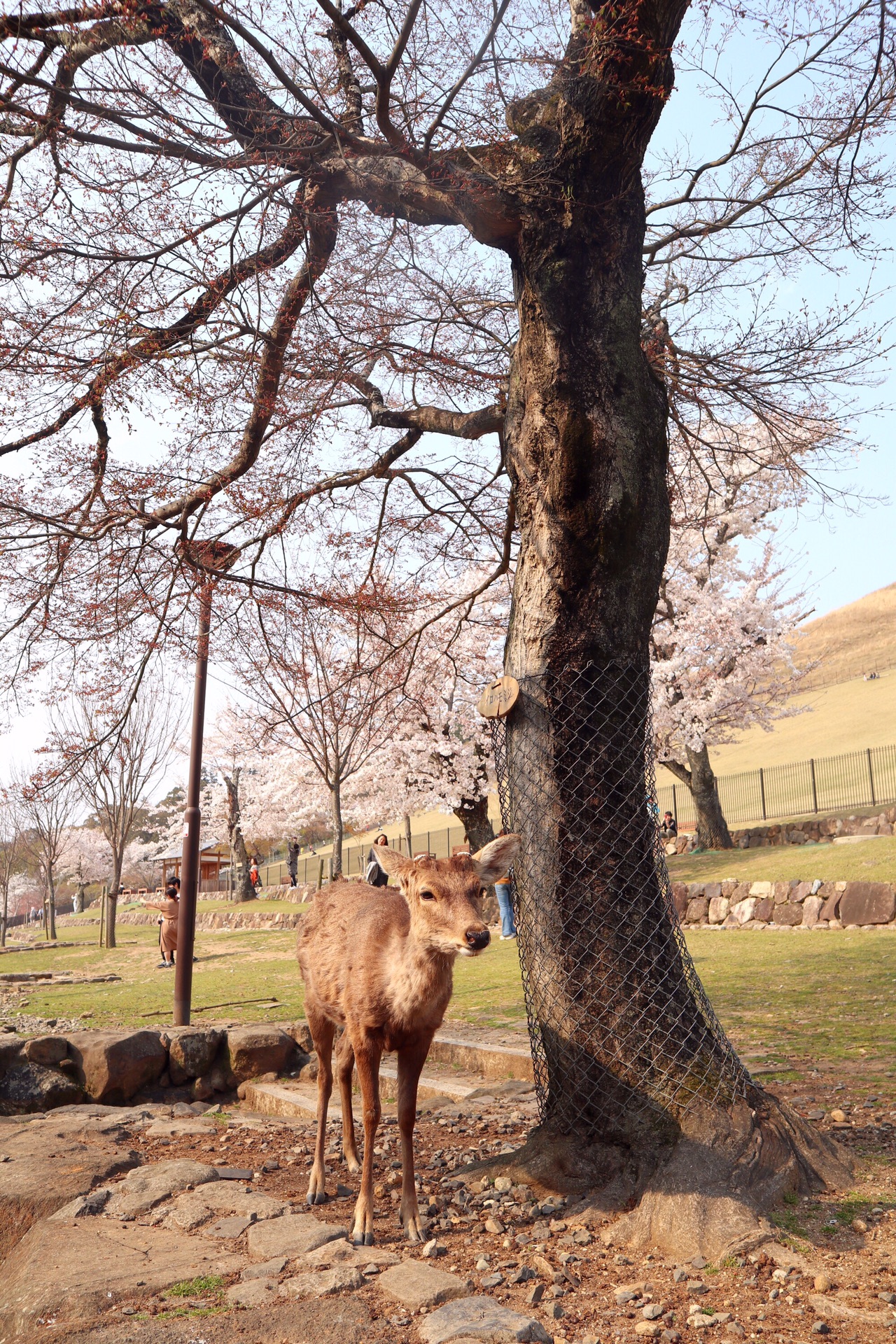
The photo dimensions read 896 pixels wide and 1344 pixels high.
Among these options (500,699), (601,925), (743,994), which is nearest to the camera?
(601,925)

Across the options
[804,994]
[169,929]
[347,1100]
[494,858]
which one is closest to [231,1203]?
[347,1100]

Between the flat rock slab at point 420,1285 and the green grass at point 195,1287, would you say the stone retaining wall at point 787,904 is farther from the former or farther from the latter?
the green grass at point 195,1287

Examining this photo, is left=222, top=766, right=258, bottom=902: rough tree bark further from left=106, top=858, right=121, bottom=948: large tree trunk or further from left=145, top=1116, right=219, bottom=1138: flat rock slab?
left=145, top=1116, right=219, bottom=1138: flat rock slab

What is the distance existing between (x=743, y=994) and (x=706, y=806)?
16213 mm

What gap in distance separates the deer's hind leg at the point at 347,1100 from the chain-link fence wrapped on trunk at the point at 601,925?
1.06 m

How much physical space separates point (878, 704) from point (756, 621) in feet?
97.5

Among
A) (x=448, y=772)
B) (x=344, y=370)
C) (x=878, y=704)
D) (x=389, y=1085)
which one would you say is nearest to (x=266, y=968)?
(x=448, y=772)

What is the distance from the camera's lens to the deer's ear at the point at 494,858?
14.8ft

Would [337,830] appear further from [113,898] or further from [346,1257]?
[346,1257]

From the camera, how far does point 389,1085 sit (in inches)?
287

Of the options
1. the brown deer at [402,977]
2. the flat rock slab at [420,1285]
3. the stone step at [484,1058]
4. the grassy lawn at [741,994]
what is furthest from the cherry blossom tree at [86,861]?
the flat rock slab at [420,1285]

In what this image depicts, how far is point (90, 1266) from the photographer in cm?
396

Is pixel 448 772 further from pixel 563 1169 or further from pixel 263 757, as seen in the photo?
pixel 563 1169

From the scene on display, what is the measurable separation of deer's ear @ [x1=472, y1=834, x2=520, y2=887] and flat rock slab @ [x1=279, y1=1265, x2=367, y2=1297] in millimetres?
1687
